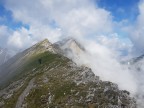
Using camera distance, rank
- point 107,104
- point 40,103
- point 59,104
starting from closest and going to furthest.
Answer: point 107,104 → point 59,104 → point 40,103

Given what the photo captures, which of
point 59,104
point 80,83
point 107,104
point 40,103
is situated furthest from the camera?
point 80,83

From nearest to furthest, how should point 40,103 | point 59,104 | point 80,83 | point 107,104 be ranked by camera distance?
point 107,104 < point 59,104 < point 40,103 < point 80,83

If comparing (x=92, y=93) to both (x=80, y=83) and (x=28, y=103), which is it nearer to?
(x=80, y=83)

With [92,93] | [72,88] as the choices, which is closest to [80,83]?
[72,88]

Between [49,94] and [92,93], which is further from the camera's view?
[49,94]

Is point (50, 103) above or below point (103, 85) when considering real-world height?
below

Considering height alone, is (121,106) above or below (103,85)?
below

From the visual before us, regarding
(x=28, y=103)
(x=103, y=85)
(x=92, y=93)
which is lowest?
(x=28, y=103)

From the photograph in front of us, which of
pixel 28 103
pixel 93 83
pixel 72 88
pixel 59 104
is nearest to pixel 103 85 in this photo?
pixel 93 83

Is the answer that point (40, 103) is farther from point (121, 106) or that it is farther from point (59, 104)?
point (121, 106)
